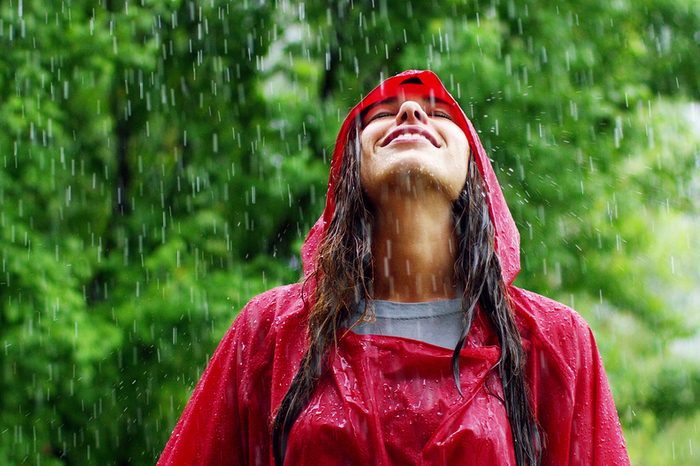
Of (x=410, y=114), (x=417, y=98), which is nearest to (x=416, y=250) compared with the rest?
(x=410, y=114)

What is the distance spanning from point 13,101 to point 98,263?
1.40 metres

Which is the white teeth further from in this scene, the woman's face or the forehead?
the forehead

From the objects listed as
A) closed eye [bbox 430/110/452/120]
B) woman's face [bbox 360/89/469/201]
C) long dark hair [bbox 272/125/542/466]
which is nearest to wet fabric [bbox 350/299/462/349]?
long dark hair [bbox 272/125/542/466]

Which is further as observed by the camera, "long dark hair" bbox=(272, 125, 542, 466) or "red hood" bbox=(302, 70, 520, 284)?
"red hood" bbox=(302, 70, 520, 284)

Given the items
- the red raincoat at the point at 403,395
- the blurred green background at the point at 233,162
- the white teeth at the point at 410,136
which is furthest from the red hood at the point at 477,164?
the blurred green background at the point at 233,162

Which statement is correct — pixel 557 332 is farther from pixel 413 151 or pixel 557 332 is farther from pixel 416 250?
pixel 413 151

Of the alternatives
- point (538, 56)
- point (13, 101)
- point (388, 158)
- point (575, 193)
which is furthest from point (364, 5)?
point (388, 158)

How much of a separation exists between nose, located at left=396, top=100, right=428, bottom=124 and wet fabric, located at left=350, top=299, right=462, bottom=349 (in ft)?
1.65

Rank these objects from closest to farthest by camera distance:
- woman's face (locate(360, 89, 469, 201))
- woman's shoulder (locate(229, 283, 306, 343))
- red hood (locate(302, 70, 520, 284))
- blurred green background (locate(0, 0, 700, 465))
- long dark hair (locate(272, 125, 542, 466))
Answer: long dark hair (locate(272, 125, 542, 466)) < woman's face (locate(360, 89, 469, 201)) < woman's shoulder (locate(229, 283, 306, 343)) < red hood (locate(302, 70, 520, 284)) < blurred green background (locate(0, 0, 700, 465))

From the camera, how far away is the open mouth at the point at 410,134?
245 centimetres

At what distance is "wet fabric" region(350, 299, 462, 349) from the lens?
7.75 feet

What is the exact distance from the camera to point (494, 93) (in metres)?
6.29

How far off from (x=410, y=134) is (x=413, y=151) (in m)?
0.07

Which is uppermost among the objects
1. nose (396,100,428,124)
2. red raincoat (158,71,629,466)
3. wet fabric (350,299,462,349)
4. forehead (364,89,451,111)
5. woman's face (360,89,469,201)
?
forehead (364,89,451,111)
